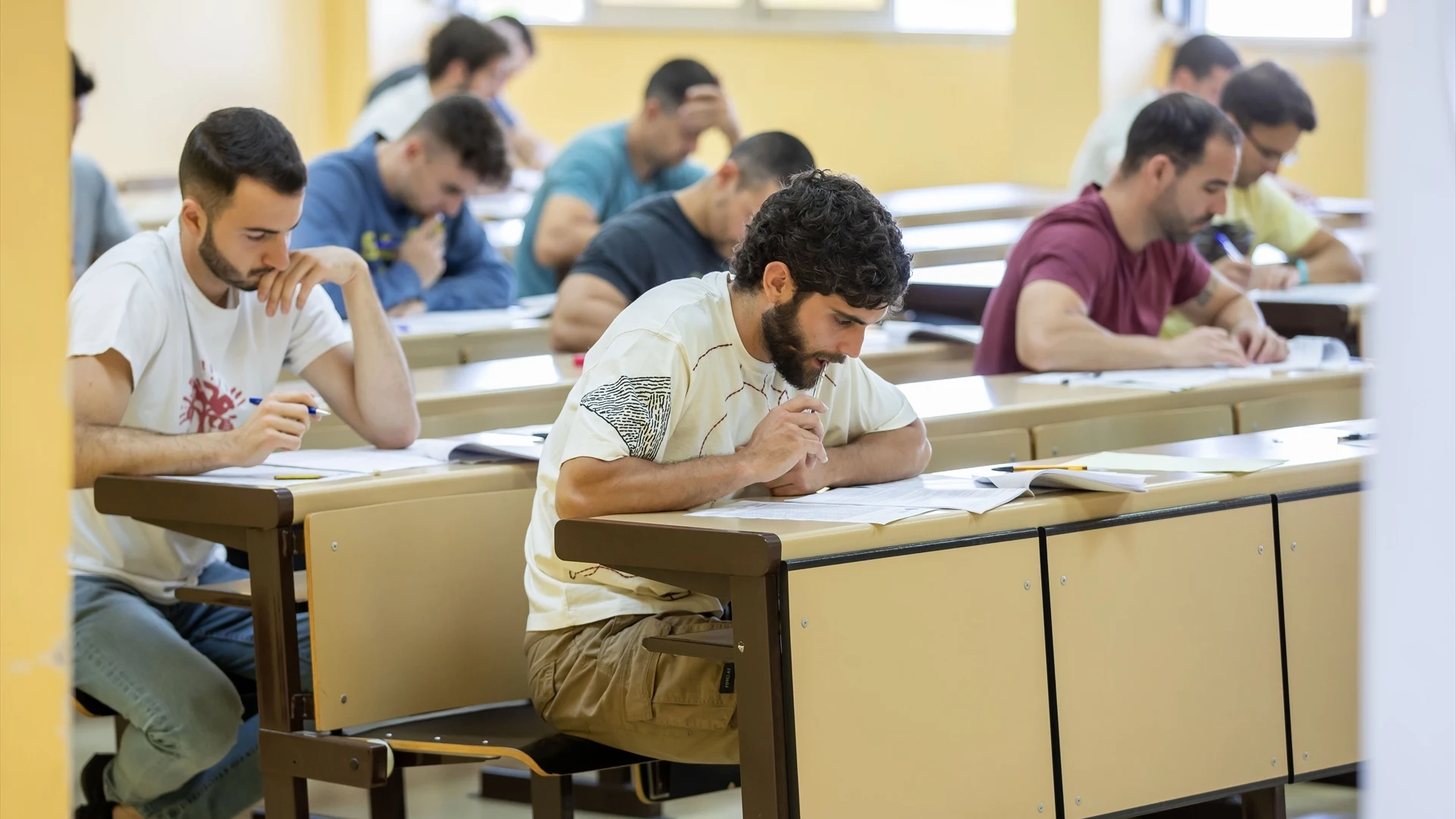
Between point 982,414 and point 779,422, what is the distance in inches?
34.3

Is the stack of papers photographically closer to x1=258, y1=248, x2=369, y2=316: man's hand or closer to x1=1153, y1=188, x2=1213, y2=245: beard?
x1=258, y1=248, x2=369, y2=316: man's hand

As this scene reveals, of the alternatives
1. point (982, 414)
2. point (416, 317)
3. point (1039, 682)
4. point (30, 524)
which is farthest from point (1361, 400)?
point (30, 524)

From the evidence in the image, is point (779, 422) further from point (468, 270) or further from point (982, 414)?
point (468, 270)

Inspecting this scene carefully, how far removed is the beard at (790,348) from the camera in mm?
2193

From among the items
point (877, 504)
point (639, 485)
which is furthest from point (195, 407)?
point (877, 504)

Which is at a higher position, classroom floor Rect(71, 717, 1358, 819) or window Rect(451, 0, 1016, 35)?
window Rect(451, 0, 1016, 35)

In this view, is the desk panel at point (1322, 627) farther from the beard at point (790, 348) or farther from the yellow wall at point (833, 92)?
the yellow wall at point (833, 92)

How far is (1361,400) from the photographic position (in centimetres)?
335

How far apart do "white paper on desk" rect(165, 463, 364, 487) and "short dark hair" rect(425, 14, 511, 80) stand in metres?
3.30

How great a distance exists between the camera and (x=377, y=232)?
4.02 metres

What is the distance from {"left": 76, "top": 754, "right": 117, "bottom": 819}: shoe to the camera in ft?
8.39

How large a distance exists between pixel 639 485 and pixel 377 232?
215 centimetres

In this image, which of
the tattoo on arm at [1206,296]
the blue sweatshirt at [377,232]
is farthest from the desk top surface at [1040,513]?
the blue sweatshirt at [377,232]

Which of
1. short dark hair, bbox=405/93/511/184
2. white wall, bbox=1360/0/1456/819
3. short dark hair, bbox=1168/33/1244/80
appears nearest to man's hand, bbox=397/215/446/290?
short dark hair, bbox=405/93/511/184
